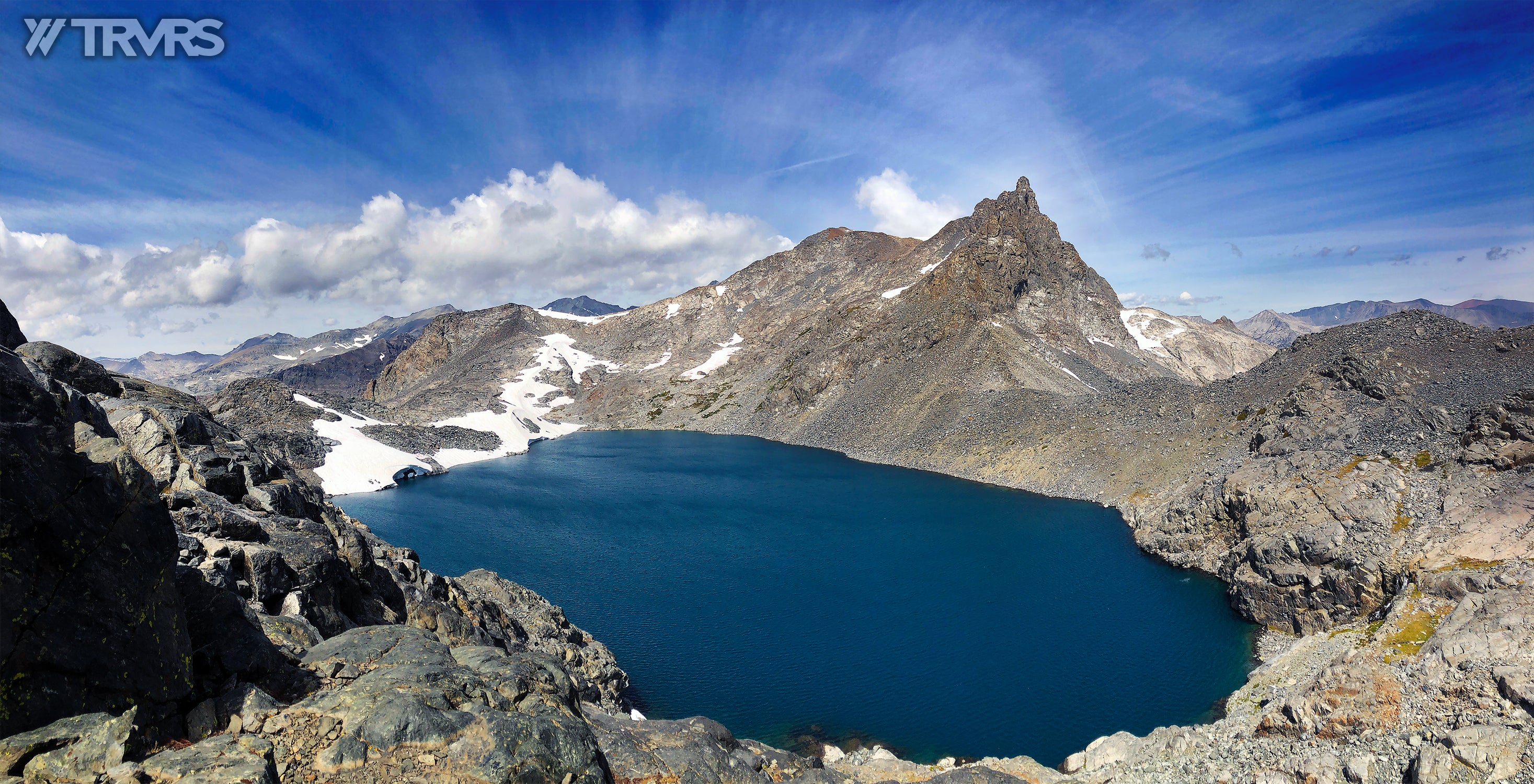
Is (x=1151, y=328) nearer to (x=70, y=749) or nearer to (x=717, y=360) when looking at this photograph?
(x=717, y=360)

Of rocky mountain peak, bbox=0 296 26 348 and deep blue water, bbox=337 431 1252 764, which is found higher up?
rocky mountain peak, bbox=0 296 26 348

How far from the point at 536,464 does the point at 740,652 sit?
2783 inches

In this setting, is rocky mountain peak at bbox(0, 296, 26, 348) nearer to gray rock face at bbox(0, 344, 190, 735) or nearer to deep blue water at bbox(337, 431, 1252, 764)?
gray rock face at bbox(0, 344, 190, 735)

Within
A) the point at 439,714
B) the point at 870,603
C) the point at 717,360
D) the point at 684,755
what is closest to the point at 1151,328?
the point at 717,360

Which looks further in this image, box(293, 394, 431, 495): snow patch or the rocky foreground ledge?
box(293, 394, 431, 495): snow patch

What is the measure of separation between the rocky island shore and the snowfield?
1.36 metres

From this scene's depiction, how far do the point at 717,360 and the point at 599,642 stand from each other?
132 metres

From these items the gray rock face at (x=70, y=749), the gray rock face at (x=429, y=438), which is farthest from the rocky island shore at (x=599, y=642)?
the gray rock face at (x=429, y=438)

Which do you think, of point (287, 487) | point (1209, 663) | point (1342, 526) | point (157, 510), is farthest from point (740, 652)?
point (1342, 526)

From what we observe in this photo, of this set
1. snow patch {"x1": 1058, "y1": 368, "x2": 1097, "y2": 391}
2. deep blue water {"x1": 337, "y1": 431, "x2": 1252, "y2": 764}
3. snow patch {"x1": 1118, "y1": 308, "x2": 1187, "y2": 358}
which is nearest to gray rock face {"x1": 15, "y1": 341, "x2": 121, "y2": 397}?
deep blue water {"x1": 337, "y1": 431, "x2": 1252, "y2": 764}

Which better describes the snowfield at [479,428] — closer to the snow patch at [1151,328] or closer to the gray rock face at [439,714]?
the gray rock face at [439,714]

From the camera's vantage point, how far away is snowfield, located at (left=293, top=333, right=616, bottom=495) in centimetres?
7950

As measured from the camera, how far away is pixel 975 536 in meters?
52.8

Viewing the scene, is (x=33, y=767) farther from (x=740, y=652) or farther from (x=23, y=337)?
(x=740, y=652)
